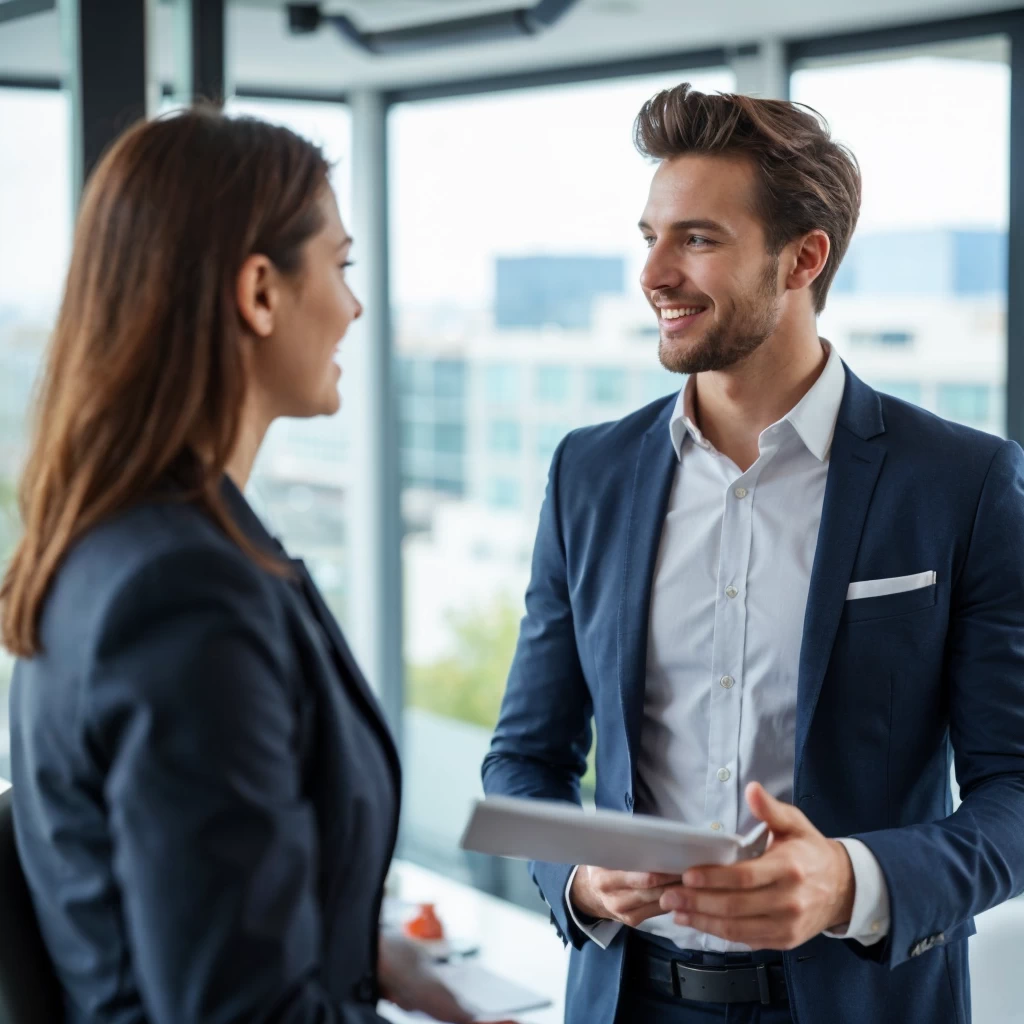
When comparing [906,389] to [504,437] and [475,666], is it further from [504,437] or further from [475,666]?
[475,666]

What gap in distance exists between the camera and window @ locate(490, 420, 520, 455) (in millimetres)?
4695

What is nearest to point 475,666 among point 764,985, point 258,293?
point 764,985

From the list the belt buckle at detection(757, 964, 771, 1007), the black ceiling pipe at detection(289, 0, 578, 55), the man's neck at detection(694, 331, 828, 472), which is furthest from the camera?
the black ceiling pipe at detection(289, 0, 578, 55)

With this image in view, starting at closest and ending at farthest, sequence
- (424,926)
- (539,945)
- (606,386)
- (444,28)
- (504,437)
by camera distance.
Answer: (424,926) → (539,945) → (444,28) → (606,386) → (504,437)

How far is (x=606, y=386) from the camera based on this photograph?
14.4 ft

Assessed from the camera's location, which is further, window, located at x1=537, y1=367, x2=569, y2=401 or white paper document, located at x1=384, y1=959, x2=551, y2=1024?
window, located at x1=537, y1=367, x2=569, y2=401

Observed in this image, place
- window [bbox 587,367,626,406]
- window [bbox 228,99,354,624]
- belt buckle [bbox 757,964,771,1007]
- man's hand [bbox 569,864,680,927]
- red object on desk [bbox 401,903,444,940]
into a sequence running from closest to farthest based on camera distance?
man's hand [bbox 569,864,680,927] → belt buckle [bbox 757,964,771,1007] → red object on desk [bbox 401,903,444,940] → window [bbox 587,367,626,406] → window [bbox 228,99,354,624]

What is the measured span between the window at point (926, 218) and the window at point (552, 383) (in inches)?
43.0

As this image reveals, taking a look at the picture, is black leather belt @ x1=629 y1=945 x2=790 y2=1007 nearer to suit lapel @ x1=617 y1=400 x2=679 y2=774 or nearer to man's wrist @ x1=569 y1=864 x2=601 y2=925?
man's wrist @ x1=569 y1=864 x2=601 y2=925

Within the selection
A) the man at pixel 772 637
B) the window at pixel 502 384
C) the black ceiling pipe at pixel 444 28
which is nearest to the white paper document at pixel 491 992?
the man at pixel 772 637

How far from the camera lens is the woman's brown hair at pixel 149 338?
1.01m

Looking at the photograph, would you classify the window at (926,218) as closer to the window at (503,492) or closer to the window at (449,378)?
the window at (503,492)

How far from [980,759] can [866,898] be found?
0.26 m

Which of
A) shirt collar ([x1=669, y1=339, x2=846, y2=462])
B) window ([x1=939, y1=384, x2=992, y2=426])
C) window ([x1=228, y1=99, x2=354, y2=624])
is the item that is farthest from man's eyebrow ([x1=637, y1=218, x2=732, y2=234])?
window ([x1=228, y1=99, x2=354, y2=624])
